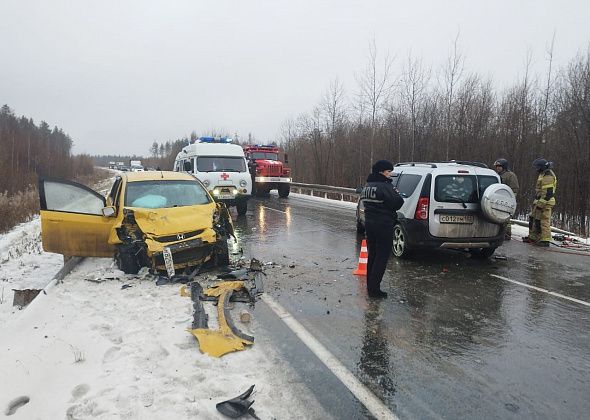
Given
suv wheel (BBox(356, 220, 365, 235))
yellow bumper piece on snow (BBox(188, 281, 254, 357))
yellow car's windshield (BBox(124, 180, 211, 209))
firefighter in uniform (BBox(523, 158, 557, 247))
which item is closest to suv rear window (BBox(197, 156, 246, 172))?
suv wheel (BBox(356, 220, 365, 235))

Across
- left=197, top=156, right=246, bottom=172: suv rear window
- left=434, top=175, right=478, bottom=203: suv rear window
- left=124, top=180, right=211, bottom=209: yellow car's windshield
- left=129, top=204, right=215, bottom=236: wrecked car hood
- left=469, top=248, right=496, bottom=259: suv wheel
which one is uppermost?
left=197, top=156, right=246, bottom=172: suv rear window

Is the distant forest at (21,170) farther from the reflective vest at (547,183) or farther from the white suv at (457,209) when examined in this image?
the reflective vest at (547,183)

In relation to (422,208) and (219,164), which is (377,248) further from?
(219,164)

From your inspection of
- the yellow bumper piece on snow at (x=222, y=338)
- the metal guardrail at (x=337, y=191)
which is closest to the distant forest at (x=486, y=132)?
the metal guardrail at (x=337, y=191)

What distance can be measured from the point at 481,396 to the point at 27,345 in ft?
14.0

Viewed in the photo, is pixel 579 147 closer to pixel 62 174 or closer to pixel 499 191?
pixel 499 191

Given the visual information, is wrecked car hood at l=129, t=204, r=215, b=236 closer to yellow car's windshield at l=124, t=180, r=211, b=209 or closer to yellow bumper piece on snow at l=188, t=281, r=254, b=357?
yellow car's windshield at l=124, t=180, r=211, b=209

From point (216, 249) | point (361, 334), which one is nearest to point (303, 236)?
point (216, 249)

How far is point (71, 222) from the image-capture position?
22.0 feet

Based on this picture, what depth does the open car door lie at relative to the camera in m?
6.59

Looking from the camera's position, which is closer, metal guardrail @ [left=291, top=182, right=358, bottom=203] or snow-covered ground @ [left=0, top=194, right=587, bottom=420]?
snow-covered ground @ [left=0, top=194, right=587, bottom=420]

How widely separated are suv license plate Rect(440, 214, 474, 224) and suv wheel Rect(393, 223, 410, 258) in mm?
790

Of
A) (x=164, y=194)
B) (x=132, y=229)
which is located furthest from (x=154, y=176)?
(x=132, y=229)

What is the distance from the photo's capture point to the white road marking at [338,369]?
10.2ft
